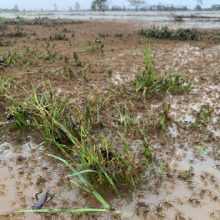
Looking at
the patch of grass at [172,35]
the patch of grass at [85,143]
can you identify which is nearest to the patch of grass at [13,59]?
the patch of grass at [85,143]

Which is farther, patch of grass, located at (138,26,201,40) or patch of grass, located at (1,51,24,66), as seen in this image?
patch of grass, located at (138,26,201,40)

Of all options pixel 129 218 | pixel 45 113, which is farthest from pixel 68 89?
pixel 129 218

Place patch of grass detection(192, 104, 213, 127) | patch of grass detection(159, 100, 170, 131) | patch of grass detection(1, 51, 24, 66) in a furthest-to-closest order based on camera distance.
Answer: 1. patch of grass detection(1, 51, 24, 66)
2. patch of grass detection(192, 104, 213, 127)
3. patch of grass detection(159, 100, 170, 131)

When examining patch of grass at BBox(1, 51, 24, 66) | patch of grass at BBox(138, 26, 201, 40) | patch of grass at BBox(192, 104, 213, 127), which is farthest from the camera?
patch of grass at BBox(138, 26, 201, 40)

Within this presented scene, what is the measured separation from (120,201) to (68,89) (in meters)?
3.52

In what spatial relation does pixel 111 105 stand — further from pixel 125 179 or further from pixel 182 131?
pixel 125 179

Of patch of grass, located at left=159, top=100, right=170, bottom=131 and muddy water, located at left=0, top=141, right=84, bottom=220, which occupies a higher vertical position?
patch of grass, located at left=159, top=100, right=170, bottom=131

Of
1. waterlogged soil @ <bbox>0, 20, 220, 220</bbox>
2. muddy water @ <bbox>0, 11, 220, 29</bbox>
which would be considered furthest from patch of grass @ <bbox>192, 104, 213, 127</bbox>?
muddy water @ <bbox>0, 11, 220, 29</bbox>

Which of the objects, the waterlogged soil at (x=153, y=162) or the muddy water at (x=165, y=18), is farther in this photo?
the muddy water at (x=165, y=18)

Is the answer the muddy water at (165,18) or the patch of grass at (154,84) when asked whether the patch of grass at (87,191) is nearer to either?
the patch of grass at (154,84)

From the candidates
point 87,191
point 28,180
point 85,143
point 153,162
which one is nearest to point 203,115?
point 153,162

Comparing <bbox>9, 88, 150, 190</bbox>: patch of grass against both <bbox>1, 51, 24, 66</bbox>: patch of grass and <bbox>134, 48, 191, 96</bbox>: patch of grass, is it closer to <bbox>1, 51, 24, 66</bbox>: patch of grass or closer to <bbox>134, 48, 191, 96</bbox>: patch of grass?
<bbox>134, 48, 191, 96</bbox>: patch of grass

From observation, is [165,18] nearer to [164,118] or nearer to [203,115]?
A: [203,115]

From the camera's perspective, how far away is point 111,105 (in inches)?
226
